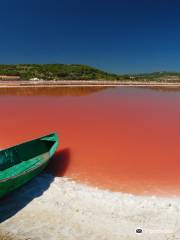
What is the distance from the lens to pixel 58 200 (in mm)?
6387

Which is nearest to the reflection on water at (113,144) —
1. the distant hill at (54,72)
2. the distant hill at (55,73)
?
the distant hill at (55,73)

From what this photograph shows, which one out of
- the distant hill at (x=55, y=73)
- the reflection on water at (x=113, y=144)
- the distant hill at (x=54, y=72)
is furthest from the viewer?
the distant hill at (x=54, y=72)

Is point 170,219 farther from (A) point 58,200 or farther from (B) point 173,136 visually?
(B) point 173,136

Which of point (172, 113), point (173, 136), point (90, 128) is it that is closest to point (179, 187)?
point (173, 136)

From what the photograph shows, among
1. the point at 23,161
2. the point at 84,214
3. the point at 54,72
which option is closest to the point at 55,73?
the point at 54,72

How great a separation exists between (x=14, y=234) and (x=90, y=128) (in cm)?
923

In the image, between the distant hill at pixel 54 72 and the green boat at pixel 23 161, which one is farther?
the distant hill at pixel 54 72

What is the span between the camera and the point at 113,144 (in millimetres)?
11188

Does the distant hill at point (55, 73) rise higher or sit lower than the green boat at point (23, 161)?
higher

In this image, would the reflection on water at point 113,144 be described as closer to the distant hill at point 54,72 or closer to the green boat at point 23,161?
the green boat at point 23,161

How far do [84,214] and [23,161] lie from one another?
2.69 meters

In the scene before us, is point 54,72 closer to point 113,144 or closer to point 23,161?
point 113,144

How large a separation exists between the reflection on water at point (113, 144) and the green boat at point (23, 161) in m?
0.72

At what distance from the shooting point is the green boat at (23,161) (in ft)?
19.9
